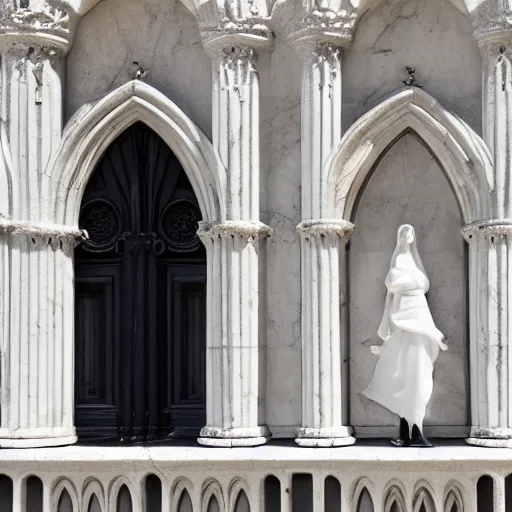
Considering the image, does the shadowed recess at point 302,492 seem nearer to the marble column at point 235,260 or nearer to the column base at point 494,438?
the marble column at point 235,260

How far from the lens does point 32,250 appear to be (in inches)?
656

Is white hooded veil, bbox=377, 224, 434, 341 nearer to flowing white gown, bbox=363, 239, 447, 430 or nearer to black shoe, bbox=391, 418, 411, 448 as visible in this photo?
flowing white gown, bbox=363, 239, 447, 430

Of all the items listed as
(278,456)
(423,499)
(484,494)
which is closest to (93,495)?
(278,456)

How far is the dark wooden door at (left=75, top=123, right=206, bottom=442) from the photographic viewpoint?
17125 millimetres

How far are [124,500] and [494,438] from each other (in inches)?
148

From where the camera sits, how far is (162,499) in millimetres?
16219

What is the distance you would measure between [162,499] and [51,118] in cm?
408

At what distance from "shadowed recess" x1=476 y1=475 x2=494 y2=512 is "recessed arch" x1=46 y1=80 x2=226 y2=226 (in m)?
3.68

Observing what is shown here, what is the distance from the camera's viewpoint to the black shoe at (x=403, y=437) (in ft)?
52.9

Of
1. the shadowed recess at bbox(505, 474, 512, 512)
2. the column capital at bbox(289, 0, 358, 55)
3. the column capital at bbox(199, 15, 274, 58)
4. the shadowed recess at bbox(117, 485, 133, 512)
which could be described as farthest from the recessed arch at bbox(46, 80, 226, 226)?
the shadowed recess at bbox(505, 474, 512, 512)

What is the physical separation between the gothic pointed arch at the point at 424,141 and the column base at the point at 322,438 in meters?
2.16

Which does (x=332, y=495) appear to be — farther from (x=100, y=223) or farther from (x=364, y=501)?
(x=100, y=223)

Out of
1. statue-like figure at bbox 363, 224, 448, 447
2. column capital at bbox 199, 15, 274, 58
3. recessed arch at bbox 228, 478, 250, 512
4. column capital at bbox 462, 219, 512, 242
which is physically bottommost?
recessed arch at bbox 228, 478, 250, 512

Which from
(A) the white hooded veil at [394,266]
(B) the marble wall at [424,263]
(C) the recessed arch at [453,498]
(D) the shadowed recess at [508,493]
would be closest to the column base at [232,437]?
(B) the marble wall at [424,263]
